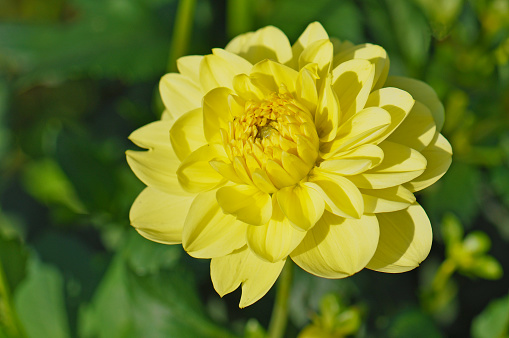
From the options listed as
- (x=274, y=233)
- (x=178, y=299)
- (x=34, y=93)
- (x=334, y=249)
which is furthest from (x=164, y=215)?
(x=34, y=93)

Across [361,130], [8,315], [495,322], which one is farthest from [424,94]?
[8,315]

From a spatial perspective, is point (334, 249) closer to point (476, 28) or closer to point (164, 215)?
point (164, 215)

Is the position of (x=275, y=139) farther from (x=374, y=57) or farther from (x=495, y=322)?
(x=495, y=322)

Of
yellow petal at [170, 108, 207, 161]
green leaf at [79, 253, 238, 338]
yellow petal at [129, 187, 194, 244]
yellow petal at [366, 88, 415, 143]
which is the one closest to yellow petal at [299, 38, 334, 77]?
yellow petal at [366, 88, 415, 143]

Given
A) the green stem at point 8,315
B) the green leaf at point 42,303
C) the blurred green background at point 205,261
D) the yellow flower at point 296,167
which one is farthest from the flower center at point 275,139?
the green leaf at point 42,303

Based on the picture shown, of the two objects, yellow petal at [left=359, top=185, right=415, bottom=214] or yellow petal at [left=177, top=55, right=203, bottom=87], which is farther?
yellow petal at [left=177, top=55, right=203, bottom=87]

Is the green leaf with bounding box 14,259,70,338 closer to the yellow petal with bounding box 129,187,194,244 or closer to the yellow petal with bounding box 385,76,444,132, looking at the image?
the yellow petal with bounding box 129,187,194,244
